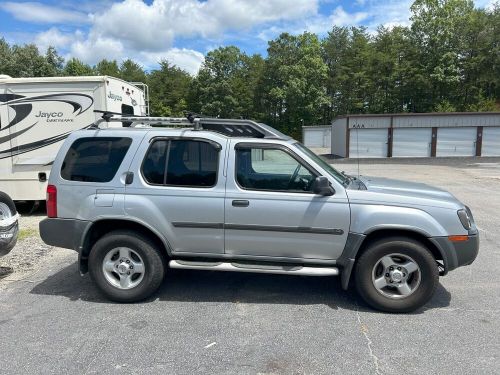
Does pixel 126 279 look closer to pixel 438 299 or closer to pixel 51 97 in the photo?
pixel 438 299

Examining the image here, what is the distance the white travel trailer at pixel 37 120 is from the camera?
8.67 m

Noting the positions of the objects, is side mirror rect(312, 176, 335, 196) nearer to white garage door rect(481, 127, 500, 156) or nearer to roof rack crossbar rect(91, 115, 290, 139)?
roof rack crossbar rect(91, 115, 290, 139)

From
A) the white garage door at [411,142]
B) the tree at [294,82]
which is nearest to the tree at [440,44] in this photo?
the tree at [294,82]

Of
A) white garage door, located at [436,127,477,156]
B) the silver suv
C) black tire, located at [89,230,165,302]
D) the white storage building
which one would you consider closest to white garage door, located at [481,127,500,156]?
the white storage building

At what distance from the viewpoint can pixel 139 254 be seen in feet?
14.3

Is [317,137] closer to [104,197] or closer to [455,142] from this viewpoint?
[455,142]

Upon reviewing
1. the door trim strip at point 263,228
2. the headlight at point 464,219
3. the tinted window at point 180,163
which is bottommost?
the door trim strip at point 263,228

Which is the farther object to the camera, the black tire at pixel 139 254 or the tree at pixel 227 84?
the tree at pixel 227 84

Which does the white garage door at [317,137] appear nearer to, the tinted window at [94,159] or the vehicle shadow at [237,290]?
the vehicle shadow at [237,290]

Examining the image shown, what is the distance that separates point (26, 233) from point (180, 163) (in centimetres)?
482

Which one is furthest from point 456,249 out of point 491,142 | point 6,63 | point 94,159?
point 6,63

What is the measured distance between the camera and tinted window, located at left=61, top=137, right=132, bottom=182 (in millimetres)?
4418

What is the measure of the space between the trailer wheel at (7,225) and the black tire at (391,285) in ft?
14.6

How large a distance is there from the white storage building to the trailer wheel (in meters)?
24.9
